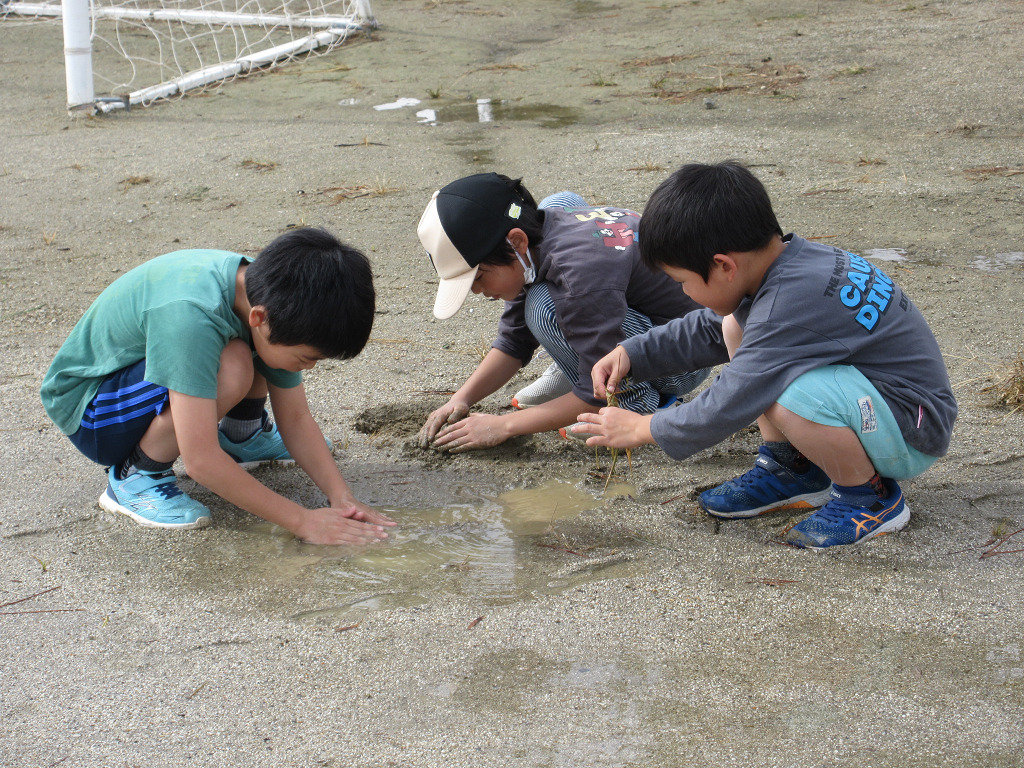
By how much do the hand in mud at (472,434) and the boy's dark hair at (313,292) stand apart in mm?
766

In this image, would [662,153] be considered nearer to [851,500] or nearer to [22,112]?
[851,500]

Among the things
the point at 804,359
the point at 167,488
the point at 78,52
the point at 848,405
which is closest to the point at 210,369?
the point at 167,488

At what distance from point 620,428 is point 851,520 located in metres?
0.62

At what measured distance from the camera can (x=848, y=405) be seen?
85.4 inches

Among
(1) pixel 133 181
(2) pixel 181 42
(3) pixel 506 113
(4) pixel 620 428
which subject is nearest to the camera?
(4) pixel 620 428

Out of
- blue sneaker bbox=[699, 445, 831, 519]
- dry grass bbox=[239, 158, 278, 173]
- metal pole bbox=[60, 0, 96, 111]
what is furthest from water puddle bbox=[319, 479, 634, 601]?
metal pole bbox=[60, 0, 96, 111]

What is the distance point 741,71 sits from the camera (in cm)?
742

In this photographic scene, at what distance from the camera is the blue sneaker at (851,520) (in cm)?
234

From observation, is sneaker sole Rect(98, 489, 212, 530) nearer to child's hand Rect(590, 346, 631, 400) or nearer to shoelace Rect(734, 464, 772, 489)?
child's hand Rect(590, 346, 631, 400)

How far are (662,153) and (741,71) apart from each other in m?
2.18

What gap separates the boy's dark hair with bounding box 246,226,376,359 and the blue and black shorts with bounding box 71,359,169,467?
45 cm

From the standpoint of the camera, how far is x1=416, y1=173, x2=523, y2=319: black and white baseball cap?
8.98ft

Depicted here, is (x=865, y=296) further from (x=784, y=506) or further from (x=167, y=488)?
(x=167, y=488)

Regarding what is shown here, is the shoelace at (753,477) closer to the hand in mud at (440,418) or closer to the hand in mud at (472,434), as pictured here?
the hand in mud at (472,434)
